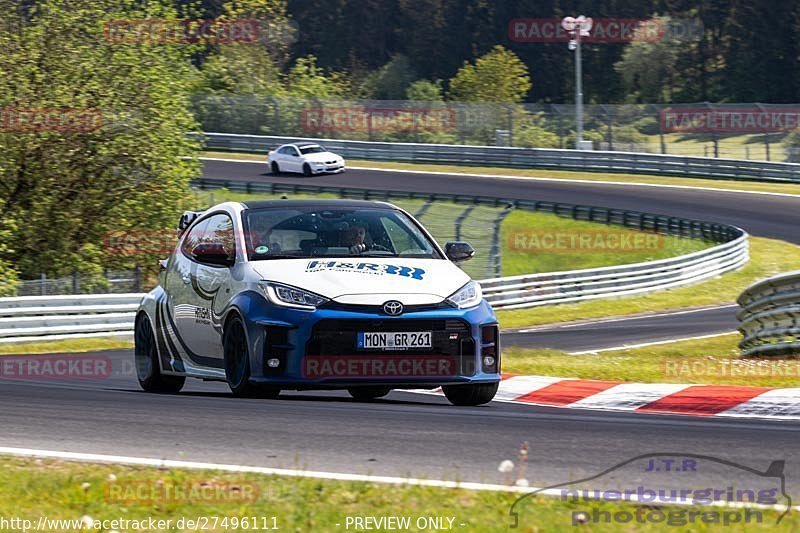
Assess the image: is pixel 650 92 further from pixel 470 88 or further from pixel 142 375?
pixel 142 375

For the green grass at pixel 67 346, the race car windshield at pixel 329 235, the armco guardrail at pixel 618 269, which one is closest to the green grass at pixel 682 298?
the armco guardrail at pixel 618 269

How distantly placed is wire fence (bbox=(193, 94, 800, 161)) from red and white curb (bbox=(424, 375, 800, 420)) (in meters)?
40.5

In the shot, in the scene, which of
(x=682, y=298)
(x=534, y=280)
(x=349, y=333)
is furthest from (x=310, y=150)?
(x=349, y=333)

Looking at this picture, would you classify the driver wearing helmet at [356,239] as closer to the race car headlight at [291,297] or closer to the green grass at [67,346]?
the race car headlight at [291,297]

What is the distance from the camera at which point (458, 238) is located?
1217 inches

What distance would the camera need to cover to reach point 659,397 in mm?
9383

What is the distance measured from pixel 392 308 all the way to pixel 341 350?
434mm

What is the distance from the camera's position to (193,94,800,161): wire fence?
50906mm

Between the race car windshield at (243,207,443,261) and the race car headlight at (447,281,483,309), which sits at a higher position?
the race car windshield at (243,207,443,261)

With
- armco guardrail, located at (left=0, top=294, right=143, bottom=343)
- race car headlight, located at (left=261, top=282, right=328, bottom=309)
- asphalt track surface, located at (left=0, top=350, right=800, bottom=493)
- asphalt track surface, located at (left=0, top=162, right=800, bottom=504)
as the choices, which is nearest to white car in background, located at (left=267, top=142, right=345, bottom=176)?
armco guardrail, located at (left=0, top=294, right=143, bottom=343)

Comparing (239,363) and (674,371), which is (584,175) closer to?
(674,371)

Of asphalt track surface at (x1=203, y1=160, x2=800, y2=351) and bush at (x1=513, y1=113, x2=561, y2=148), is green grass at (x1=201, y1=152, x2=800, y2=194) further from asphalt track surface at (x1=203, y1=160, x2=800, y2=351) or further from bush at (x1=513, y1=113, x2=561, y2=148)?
bush at (x1=513, y1=113, x2=561, y2=148)

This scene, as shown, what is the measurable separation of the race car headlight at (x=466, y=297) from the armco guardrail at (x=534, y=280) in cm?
1486

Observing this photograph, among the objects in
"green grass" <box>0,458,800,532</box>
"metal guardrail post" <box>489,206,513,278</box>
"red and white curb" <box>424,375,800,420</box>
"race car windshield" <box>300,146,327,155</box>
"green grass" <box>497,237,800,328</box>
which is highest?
"green grass" <box>0,458,800,532</box>
